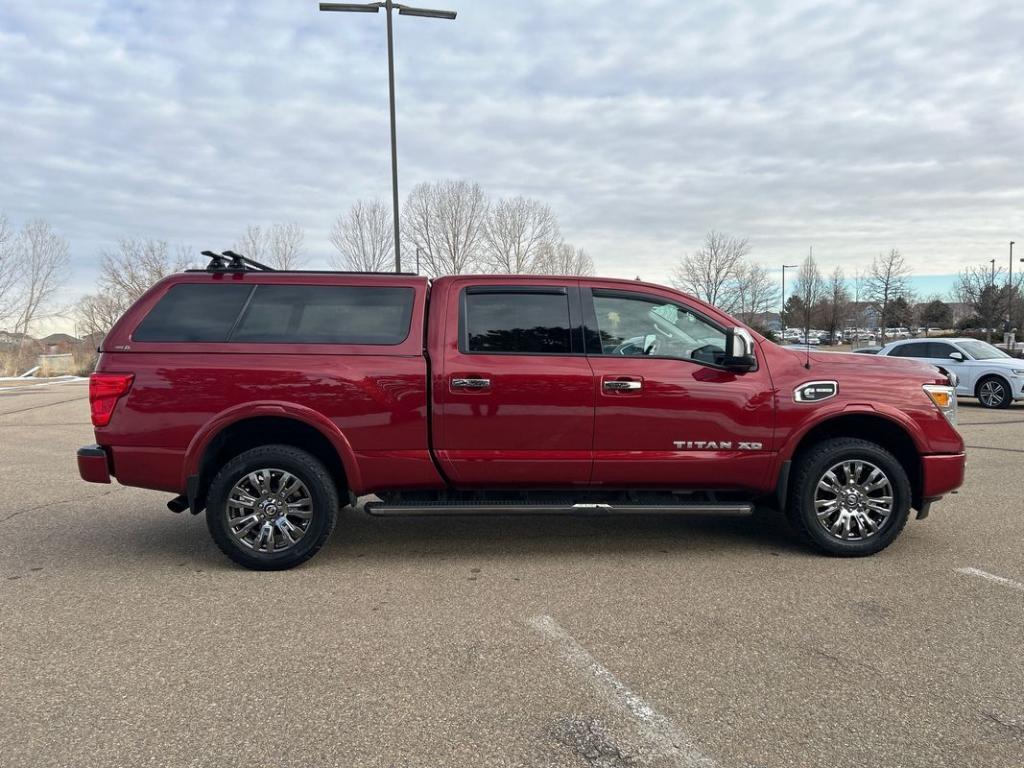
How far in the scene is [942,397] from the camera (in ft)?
15.7

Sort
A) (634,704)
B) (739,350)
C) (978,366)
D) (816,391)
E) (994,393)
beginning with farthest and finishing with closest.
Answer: (978,366) < (994,393) < (816,391) < (739,350) < (634,704)

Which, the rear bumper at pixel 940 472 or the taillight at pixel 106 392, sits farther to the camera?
the rear bumper at pixel 940 472

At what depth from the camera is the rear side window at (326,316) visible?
15.1 feet

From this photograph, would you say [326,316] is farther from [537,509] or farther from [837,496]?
[837,496]

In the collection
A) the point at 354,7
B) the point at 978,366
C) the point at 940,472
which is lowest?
the point at 940,472

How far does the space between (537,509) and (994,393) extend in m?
13.7

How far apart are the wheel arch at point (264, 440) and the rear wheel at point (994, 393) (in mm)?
14526

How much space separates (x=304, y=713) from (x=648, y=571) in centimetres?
241

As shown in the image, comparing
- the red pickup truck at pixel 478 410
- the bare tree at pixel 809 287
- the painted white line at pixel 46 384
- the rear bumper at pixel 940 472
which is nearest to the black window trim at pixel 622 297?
the red pickup truck at pixel 478 410

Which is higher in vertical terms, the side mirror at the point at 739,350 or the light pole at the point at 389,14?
the light pole at the point at 389,14

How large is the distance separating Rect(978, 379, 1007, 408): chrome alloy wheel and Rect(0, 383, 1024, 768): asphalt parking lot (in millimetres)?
10754

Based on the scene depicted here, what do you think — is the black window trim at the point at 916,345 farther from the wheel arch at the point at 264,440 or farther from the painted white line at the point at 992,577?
the wheel arch at the point at 264,440

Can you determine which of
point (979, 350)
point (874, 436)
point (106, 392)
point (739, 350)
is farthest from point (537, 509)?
point (979, 350)

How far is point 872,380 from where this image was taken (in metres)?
4.69
